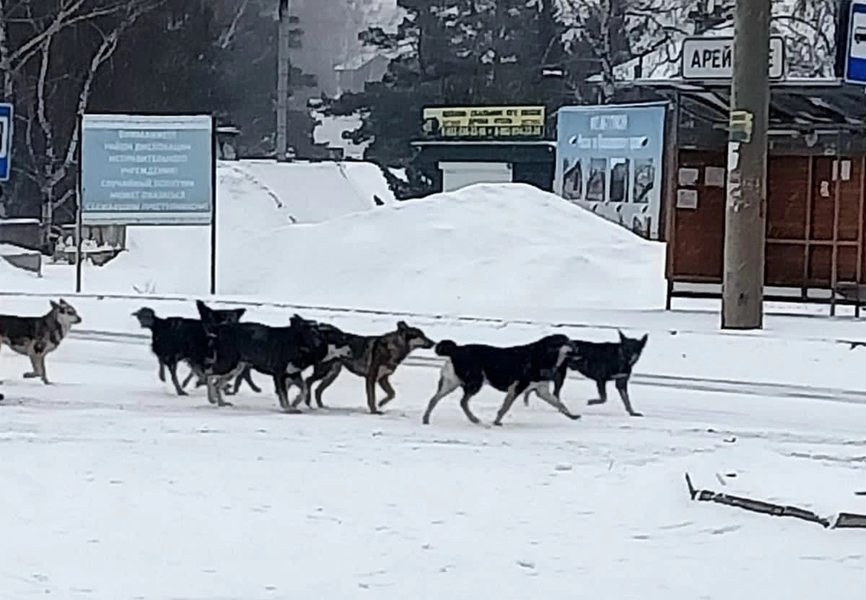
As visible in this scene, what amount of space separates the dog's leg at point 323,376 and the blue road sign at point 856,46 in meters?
6.87

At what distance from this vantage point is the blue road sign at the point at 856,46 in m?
18.4

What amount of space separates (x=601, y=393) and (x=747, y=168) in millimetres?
6208

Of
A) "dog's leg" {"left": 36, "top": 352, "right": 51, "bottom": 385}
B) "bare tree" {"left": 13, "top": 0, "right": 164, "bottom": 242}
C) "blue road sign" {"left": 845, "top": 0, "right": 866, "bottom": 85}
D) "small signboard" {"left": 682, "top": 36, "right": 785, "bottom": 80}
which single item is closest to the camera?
"dog's leg" {"left": 36, "top": 352, "right": 51, "bottom": 385}

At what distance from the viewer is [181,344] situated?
15320 millimetres

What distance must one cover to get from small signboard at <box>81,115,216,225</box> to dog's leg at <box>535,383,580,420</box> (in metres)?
13.8

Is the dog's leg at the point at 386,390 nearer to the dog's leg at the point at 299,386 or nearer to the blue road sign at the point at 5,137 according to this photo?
the dog's leg at the point at 299,386

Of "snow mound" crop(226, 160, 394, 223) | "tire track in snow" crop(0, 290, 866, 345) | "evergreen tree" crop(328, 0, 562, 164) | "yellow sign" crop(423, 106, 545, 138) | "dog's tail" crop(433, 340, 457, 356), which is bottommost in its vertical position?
"tire track in snow" crop(0, 290, 866, 345)

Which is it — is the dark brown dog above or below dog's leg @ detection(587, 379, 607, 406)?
above

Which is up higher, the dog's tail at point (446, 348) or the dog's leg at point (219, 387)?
the dog's tail at point (446, 348)

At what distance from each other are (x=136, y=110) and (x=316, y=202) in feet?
21.0

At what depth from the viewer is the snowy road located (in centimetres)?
827

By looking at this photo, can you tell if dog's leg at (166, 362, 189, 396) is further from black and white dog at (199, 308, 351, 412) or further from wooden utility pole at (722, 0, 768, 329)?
wooden utility pole at (722, 0, 768, 329)

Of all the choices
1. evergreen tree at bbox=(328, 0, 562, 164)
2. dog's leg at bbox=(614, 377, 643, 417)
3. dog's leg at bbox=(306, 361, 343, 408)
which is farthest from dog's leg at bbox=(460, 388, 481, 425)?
evergreen tree at bbox=(328, 0, 562, 164)

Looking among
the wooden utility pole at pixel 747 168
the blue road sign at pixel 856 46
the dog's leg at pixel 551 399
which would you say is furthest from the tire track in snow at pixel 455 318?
the dog's leg at pixel 551 399
